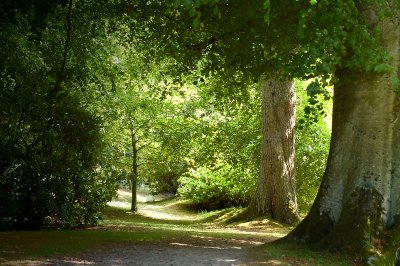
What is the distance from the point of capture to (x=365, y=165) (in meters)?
8.77

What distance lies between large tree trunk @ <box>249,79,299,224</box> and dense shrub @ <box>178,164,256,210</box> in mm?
6798

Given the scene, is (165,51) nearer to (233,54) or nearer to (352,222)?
(233,54)

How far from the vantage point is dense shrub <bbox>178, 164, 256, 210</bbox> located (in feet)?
78.2

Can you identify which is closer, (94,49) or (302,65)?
(302,65)

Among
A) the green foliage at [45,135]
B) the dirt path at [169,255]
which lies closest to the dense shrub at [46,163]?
the green foliage at [45,135]

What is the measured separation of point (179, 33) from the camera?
11359mm

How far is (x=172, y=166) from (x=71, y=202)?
13271 millimetres

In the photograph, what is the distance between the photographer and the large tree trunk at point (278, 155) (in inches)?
635

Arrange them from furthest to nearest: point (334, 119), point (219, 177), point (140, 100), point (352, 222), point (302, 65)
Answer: point (219, 177) → point (140, 100) → point (334, 119) → point (352, 222) → point (302, 65)

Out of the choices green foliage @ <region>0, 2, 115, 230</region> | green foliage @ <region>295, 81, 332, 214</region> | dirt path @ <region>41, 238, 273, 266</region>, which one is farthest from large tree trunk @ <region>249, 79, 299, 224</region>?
dirt path @ <region>41, 238, 273, 266</region>

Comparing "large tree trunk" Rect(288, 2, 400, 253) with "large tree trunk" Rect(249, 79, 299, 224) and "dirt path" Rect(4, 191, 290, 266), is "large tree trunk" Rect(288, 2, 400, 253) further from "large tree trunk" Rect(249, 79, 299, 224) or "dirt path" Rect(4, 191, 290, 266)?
"large tree trunk" Rect(249, 79, 299, 224)

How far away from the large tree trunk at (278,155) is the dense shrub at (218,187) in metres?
6.80

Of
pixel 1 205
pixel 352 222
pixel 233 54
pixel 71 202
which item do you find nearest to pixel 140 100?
pixel 71 202

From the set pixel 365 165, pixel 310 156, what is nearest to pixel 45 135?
pixel 365 165
